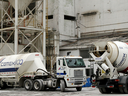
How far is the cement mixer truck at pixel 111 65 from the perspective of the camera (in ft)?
58.4

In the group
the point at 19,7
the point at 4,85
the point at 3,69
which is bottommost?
the point at 4,85

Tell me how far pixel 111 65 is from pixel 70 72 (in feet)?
13.8

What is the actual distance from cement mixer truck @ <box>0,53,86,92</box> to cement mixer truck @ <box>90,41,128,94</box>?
270 cm

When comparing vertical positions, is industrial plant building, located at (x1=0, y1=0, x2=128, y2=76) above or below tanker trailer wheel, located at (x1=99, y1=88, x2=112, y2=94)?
above

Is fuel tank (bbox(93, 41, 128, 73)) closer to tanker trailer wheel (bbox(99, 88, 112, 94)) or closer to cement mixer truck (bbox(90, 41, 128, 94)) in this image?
cement mixer truck (bbox(90, 41, 128, 94))

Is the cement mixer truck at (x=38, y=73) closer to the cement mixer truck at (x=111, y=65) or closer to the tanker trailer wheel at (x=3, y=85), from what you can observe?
the tanker trailer wheel at (x=3, y=85)

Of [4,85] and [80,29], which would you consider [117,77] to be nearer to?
[4,85]

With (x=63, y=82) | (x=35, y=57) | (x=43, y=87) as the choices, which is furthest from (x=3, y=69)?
(x=63, y=82)

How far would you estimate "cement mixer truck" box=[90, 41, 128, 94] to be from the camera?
17812 millimetres

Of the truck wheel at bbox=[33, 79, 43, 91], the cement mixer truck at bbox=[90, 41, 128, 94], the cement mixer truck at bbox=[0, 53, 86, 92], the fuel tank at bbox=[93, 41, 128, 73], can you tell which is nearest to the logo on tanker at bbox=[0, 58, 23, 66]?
the cement mixer truck at bbox=[0, 53, 86, 92]

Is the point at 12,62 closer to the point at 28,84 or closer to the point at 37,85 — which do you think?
the point at 28,84

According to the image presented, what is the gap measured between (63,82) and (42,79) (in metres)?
2.78

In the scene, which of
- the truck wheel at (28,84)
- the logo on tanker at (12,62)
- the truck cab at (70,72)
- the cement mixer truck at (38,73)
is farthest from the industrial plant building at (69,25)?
the truck cab at (70,72)

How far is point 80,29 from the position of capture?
129 ft
